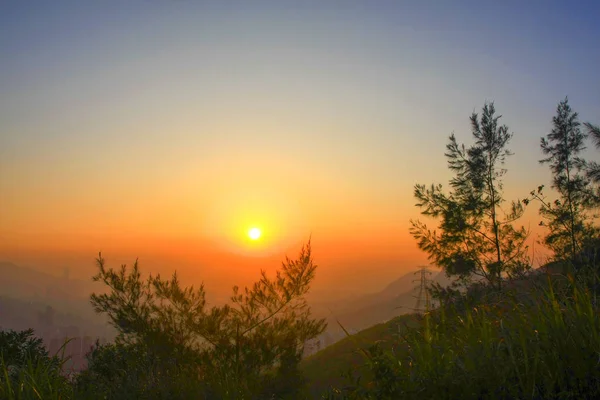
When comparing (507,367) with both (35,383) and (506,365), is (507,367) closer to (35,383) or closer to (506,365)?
(506,365)

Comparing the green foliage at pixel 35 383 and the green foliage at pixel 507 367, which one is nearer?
the green foliage at pixel 507 367

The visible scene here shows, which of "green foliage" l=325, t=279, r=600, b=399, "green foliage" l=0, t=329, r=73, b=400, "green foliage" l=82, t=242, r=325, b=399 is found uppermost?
"green foliage" l=82, t=242, r=325, b=399

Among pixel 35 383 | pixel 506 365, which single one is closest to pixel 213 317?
pixel 35 383

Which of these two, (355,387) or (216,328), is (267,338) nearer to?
(216,328)

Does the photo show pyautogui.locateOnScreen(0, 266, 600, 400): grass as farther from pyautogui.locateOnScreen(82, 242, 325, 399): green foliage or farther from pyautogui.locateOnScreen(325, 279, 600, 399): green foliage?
pyautogui.locateOnScreen(82, 242, 325, 399): green foliage

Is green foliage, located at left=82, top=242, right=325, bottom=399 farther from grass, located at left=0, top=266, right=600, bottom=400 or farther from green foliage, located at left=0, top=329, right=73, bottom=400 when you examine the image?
grass, located at left=0, top=266, right=600, bottom=400

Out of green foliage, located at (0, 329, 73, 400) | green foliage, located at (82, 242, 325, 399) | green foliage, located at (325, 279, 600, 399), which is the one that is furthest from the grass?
green foliage, located at (82, 242, 325, 399)

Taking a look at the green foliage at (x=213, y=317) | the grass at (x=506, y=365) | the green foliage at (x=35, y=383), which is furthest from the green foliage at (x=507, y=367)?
the green foliage at (x=213, y=317)

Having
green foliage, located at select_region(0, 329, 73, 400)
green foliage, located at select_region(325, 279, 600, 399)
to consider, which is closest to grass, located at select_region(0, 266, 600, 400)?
green foliage, located at select_region(325, 279, 600, 399)

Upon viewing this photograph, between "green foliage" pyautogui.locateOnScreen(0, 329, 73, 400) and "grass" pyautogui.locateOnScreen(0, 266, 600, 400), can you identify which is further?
"green foliage" pyautogui.locateOnScreen(0, 329, 73, 400)

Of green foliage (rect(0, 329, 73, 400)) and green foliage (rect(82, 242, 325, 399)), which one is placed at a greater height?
green foliage (rect(82, 242, 325, 399))

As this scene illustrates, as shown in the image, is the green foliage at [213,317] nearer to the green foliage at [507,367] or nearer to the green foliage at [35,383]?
the green foliage at [35,383]

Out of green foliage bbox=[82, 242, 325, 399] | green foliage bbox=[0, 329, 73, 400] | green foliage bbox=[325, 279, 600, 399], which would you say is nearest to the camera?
green foliage bbox=[325, 279, 600, 399]

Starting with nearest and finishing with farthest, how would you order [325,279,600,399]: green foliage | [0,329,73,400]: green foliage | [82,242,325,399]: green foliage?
[325,279,600,399]: green foliage
[0,329,73,400]: green foliage
[82,242,325,399]: green foliage
